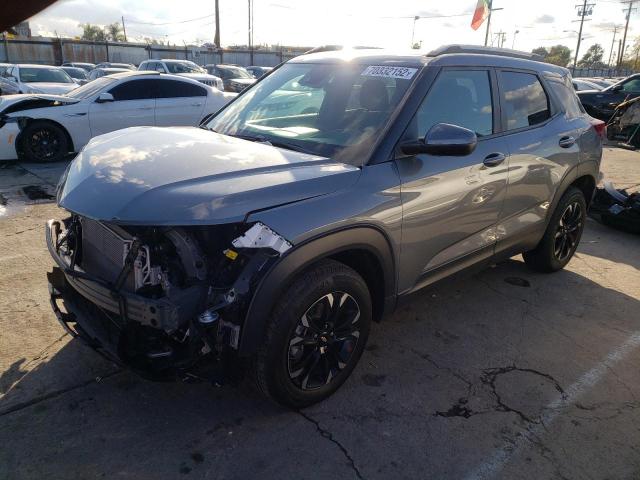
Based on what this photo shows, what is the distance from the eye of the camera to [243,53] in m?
38.4

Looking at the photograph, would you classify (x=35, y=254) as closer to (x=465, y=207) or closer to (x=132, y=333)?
(x=132, y=333)

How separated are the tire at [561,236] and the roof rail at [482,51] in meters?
1.23

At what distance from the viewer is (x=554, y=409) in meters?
2.93

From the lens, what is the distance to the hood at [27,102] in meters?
8.07

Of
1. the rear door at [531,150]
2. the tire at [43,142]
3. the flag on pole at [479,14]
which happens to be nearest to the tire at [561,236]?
the rear door at [531,150]

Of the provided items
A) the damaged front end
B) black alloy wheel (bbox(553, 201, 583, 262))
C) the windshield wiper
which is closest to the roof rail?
the windshield wiper

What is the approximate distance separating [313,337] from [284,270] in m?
0.52

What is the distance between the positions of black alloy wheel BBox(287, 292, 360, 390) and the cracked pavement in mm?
229

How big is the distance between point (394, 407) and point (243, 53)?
39180mm

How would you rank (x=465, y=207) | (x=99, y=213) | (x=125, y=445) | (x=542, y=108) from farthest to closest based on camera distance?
1. (x=542, y=108)
2. (x=465, y=207)
3. (x=125, y=445)
4. (x=99, y=213)

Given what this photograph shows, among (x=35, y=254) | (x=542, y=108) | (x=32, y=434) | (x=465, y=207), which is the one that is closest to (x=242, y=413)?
(x=32, y=434)

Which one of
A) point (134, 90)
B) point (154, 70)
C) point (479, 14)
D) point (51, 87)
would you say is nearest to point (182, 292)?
point (134, 90)

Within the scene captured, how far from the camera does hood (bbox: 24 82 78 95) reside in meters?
13.3

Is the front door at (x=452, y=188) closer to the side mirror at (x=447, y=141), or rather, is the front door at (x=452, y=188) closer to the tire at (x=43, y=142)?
the side mirror at (x=447, y=141)
